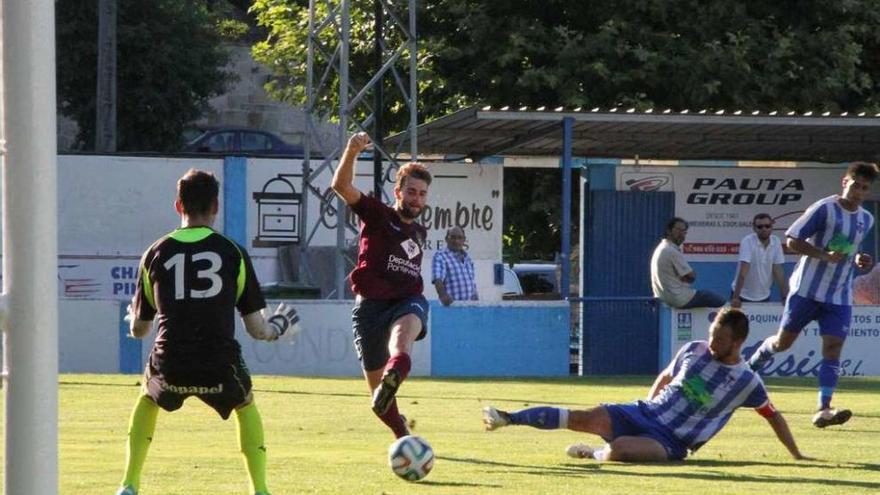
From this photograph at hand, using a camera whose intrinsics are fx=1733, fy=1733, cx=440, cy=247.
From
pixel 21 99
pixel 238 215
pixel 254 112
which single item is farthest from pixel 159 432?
pixel 254 112

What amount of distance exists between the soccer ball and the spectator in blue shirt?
42.3ft

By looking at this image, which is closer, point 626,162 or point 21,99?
point 21,99

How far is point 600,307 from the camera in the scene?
25.3 meters

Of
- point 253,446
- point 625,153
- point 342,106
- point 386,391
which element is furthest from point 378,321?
point 625,153

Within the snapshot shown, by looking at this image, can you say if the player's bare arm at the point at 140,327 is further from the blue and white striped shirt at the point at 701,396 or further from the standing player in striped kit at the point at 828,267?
the standing player in striped kit at the point at 828,267

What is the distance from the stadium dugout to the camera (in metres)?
23.1

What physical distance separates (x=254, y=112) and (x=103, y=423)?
4258 centimetres

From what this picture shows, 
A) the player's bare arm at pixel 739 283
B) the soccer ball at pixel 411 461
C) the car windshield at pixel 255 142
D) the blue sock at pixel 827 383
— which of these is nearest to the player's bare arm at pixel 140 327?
the soccer ball at pixel 411 461

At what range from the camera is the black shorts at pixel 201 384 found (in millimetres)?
7473

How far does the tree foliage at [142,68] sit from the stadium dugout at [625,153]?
2105 centimetres

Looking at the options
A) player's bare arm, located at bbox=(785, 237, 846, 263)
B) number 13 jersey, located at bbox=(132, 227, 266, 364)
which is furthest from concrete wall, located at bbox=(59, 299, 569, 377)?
number 13 jersey, located at bbox=(132, 227, 266, 364)

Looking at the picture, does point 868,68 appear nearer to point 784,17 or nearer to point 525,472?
point 784,17

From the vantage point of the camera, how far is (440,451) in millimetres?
10984

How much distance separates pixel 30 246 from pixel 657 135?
22640mm
